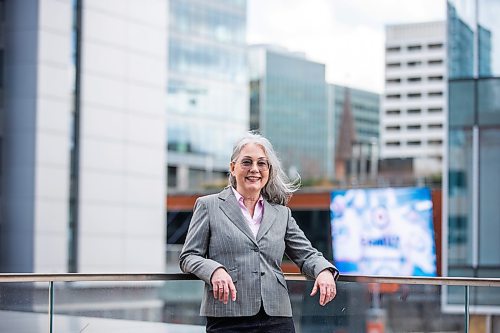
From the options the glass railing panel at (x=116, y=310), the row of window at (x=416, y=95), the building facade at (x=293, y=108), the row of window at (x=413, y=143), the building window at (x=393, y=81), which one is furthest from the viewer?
the building window at (x=393, y=81)

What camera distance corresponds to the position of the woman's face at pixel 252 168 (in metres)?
3.99

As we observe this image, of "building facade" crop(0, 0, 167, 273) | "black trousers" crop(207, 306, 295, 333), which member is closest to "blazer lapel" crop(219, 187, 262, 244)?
"black trousers" crop(207, 306, 295, 333)

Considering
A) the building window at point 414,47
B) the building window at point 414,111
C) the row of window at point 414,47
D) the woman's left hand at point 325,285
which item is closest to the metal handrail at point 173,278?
the woman's left hand at point 325,285

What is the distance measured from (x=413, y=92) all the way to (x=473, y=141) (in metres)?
98.0

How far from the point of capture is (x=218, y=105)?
66.7 metres

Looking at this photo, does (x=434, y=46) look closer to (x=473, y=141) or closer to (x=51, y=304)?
(x=473, y=141)

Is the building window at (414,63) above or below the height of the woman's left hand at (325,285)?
above

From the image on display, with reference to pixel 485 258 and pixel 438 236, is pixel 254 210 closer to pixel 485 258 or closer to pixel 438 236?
pixel 485 258

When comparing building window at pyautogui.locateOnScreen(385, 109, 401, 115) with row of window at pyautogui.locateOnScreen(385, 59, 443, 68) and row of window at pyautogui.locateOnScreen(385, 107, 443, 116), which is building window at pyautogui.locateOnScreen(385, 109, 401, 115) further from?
row of window at pyautogui.locateOnScreen(385, 59, 443, 68)

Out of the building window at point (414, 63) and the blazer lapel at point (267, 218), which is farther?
the building window at point (414, 63)

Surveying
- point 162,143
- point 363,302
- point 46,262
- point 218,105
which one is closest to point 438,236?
point 162,143

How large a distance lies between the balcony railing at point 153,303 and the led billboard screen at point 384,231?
75.6 feet

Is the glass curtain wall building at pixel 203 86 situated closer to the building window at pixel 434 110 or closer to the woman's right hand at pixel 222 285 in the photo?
the building window at pixel 434 110

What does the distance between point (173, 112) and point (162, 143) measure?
34.7 metres
